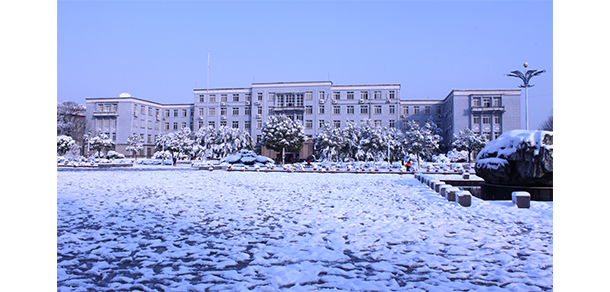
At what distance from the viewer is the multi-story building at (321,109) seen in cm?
5191

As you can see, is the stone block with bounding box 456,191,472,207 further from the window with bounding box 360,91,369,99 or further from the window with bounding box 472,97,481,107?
the window with bounding box 472,97,481,107

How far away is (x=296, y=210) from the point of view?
8273 mm

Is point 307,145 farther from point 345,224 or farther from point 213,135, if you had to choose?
point 345,224

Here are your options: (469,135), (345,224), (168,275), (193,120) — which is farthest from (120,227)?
(193,120)

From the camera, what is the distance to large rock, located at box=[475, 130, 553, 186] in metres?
10.2

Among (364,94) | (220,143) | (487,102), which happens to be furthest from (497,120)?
(220,143)

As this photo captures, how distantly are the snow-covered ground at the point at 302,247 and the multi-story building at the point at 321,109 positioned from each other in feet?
139

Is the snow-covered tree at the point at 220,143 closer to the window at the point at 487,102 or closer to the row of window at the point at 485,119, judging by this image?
the row of window at the point at 485,119

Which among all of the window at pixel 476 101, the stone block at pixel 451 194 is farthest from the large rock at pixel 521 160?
the window at pixel 476 101

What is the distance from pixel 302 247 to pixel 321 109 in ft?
168

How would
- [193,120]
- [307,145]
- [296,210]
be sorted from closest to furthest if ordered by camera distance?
[296,210]
[307,145]
[193,120]

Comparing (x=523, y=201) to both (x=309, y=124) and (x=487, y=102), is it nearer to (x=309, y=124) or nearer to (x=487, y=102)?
(x=309, y=124)
